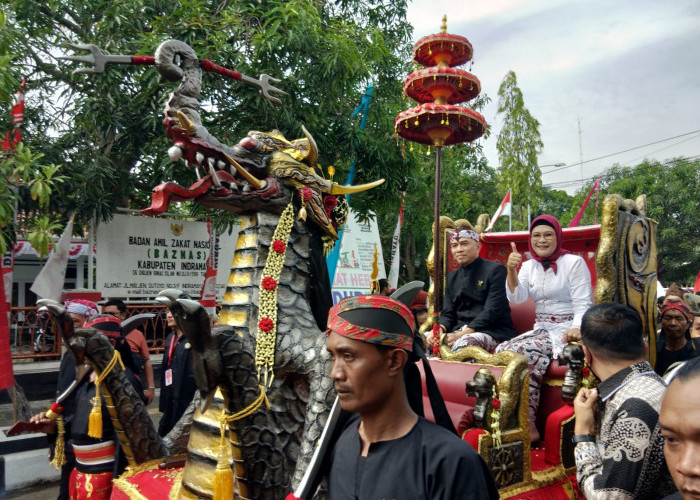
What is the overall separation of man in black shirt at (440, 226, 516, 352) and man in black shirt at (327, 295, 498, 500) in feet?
7.48

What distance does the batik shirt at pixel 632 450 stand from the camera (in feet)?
5.79

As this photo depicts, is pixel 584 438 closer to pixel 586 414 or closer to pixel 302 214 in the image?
pixel 586 414

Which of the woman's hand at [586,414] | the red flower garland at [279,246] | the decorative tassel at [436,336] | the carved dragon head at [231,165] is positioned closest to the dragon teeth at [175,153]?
the carved dragon head at [231,165]

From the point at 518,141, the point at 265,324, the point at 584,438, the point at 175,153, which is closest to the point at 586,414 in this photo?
the point at 584,438

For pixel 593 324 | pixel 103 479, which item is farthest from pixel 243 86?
pixel 593 324

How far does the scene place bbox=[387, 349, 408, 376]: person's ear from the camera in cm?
152

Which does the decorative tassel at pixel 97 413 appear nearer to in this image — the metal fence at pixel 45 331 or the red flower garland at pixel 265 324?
the red flower garland at pixel 265 324

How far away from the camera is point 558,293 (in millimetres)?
3846

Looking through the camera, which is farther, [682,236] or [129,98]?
[682,236]

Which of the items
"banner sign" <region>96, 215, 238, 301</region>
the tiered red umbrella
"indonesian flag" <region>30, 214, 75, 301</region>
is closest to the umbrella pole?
the tiered red umbrella

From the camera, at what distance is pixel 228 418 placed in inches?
92.7

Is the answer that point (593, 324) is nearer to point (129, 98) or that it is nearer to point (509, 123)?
point (129, 98)

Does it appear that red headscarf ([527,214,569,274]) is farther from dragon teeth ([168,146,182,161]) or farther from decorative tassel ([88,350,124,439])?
decorative tassel ([88,350,124,439])

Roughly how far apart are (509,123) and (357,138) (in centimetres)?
1207
